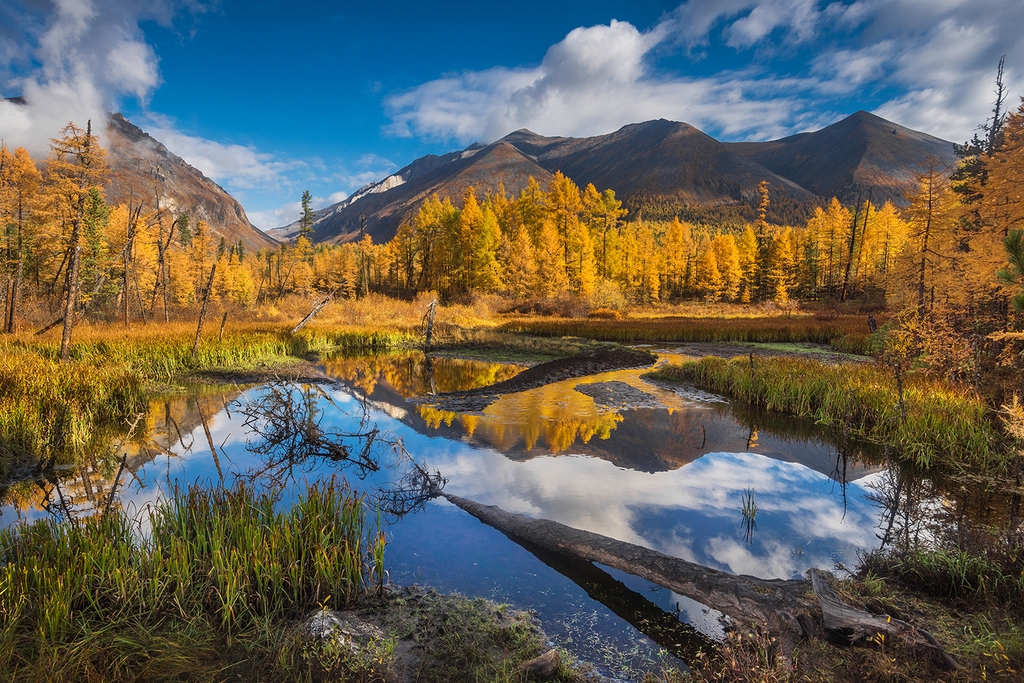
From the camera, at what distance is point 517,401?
14703mm

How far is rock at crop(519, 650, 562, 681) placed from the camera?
11.4ft

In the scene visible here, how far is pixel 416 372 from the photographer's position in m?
20.1

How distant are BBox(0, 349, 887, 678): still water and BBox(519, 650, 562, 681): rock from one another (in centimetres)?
60

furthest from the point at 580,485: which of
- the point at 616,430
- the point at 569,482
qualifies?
the point at 616,430

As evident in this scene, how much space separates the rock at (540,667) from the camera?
348 centimetres

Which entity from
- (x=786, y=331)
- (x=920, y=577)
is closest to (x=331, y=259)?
(x=786, y=331)

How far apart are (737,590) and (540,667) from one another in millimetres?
2407

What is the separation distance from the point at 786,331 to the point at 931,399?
22579 mm

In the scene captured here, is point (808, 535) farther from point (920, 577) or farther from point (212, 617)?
point (212, 617)

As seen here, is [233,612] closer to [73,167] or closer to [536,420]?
[536,420]

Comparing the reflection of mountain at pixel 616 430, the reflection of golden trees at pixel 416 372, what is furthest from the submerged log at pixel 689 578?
the reflection of golden trees at pixel 416 372

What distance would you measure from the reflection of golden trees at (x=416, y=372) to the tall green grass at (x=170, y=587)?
428 inches

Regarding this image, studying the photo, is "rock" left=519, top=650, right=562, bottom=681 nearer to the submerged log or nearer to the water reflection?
the water reflection

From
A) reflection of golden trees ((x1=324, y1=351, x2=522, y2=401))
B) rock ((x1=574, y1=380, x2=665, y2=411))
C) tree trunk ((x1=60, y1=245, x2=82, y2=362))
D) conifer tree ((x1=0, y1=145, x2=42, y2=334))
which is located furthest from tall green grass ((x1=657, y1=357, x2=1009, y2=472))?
conifer tree ((x1=0, y1=145, x2=42, y2=334))
